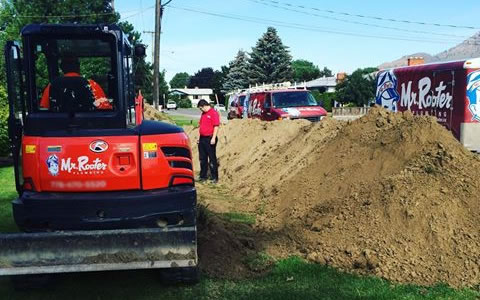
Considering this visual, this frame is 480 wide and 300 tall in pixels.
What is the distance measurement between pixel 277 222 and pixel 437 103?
11.0m

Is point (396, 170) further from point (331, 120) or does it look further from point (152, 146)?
point (331, 120)

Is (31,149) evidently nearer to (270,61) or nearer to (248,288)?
(248,288)

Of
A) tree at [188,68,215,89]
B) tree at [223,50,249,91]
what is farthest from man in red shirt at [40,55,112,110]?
tree at [188,68,215,89]

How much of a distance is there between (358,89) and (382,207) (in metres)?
46.2

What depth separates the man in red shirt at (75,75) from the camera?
5363 mm

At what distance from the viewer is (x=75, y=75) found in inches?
211

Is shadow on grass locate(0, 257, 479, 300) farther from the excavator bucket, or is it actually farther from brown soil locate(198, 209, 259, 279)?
the excavator bucket

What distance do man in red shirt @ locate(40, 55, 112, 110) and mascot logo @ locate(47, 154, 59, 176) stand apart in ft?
2.34

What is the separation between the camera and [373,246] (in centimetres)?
609

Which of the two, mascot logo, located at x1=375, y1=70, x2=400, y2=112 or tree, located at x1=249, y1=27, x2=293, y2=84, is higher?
tree, located at x1=249, y1=27, x2=293, y2=84

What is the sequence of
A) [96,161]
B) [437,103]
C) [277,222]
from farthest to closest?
[437,103] < [277,222] < [96,161]

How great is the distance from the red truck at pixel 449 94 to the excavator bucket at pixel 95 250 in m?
13.0

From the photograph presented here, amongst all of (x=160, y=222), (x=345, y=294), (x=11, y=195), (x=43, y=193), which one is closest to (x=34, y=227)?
(x=43, y=193)

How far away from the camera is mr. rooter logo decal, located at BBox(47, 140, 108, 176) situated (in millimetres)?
4875
